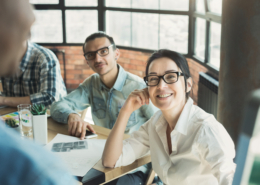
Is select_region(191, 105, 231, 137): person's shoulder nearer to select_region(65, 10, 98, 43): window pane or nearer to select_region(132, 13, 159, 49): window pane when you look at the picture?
select_region(132, 13, 159, 49): window pane

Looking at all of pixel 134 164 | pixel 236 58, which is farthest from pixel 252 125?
pixel 236 58

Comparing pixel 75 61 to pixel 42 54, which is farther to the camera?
pixel 75 61

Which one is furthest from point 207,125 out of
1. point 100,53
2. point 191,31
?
point 191,31

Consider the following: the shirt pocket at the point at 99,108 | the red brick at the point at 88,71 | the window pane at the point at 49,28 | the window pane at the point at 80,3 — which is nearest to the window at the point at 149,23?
the window pane at the point at 80,3

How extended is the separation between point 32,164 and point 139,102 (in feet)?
4.59

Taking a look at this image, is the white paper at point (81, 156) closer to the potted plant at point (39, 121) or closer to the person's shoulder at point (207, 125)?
the potted plant at point (39, 121)

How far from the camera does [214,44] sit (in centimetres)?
359

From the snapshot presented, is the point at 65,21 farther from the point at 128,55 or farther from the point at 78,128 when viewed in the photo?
the point at 78,128

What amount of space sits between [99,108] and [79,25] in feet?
12.0

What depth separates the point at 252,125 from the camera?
0.26 m

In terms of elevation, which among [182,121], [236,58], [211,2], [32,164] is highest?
[211,2]

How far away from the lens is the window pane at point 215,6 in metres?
3.38

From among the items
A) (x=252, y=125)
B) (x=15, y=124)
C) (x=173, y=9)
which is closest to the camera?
(x=252, y=125)

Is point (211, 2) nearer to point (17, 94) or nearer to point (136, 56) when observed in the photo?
point (136, 56)
